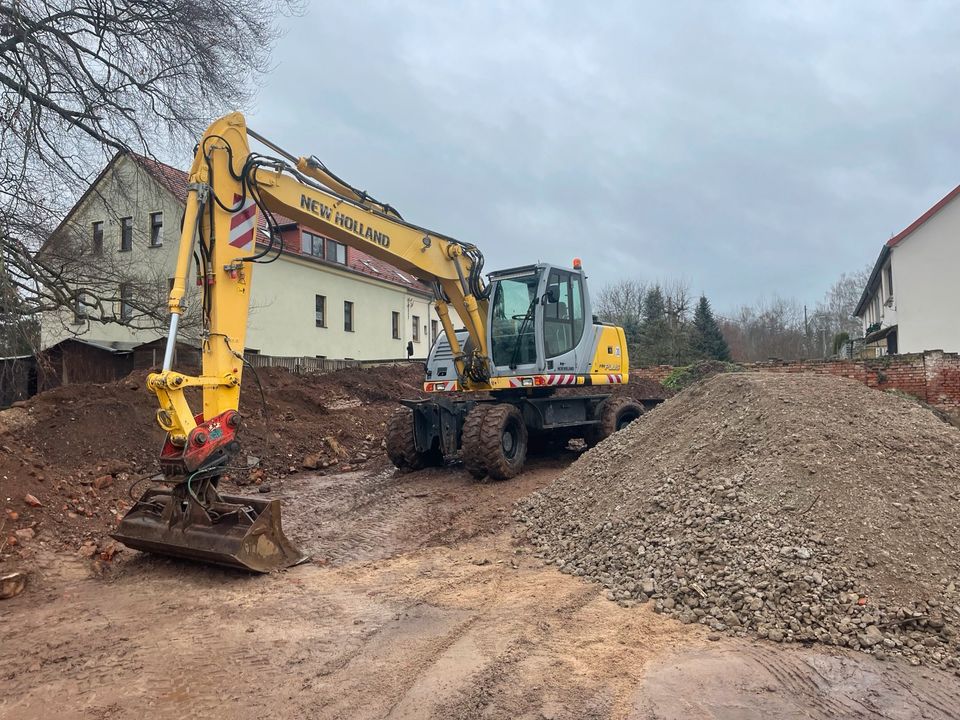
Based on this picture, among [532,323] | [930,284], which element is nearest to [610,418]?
[532,323]

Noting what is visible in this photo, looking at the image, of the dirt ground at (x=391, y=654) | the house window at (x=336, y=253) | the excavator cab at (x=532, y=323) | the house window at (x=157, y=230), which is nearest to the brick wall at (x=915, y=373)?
the excavator cab at (x=532, y=323)

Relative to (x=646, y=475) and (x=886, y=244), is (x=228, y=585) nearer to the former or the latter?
(x=646, y=475)

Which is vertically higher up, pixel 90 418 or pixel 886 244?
pixel 886 244

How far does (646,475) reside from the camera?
22.5 ft

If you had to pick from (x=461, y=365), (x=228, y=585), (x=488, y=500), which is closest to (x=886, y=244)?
(x=461, y=365)

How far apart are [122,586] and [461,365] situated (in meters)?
5.56

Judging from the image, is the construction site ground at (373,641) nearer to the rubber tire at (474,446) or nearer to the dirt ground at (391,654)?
the dirt ground at (391,654)

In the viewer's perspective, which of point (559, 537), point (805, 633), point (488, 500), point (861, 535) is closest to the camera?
point (805, 633)

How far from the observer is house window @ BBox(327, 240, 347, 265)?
27.8 m

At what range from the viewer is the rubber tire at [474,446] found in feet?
28.5

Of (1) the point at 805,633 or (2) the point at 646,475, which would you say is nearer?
(1) the point at 805,633

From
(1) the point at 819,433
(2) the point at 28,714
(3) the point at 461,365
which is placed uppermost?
(3) the point at 461,365

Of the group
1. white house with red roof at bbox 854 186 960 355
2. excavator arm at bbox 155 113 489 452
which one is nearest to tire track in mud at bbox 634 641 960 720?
excavator arm at bbox 155 113 489 452

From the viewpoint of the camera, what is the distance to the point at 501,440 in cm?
884
